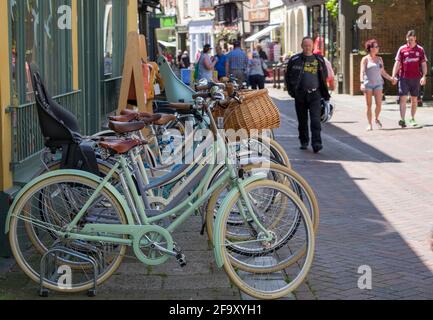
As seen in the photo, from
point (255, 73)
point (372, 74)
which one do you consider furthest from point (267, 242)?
point (255, 73)

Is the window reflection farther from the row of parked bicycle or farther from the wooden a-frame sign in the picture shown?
the row of parked bicycle

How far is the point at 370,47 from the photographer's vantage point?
16141 mm

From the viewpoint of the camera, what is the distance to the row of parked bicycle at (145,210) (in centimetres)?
548

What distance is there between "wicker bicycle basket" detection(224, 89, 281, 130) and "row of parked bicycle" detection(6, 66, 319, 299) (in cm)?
114

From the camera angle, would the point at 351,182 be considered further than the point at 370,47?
No

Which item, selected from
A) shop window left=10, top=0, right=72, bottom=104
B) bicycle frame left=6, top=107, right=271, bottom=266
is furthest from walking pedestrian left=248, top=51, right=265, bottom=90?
bicycle frame left=6, top=107, right=271, bottom=266

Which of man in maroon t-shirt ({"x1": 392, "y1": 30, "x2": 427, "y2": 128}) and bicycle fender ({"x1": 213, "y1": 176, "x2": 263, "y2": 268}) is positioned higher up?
man in maroon t-shirt ({"x1": 392, "y1": 30, "x2": 427, "y2": 128})

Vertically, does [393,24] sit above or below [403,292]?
above

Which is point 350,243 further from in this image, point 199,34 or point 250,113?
point 199,34

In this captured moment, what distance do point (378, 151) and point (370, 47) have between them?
324 cm

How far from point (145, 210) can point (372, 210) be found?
3.65 meters

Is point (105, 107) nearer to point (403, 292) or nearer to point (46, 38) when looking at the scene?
point (46, 38)

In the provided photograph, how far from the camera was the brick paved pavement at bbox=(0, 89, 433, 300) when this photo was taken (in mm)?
5703
